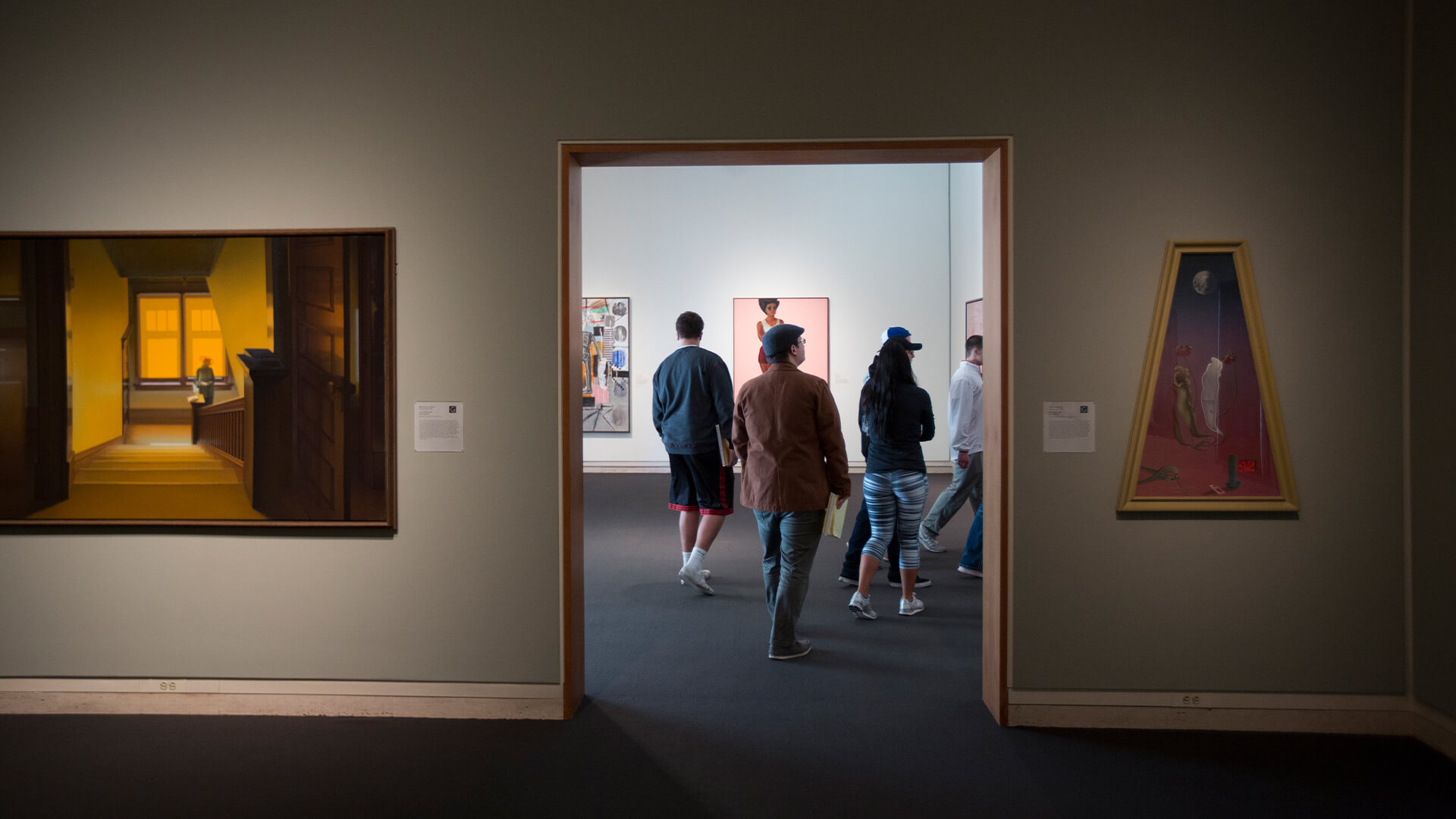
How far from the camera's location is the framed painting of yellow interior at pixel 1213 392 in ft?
10.0

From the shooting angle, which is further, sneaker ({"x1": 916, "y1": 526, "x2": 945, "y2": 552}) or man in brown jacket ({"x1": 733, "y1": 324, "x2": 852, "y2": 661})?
sneaker ({"x1": 916, "y1": 526, "x2": 945, "y2": 552})

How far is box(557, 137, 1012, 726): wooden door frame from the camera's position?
3119 millimetres

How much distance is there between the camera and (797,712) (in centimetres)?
324

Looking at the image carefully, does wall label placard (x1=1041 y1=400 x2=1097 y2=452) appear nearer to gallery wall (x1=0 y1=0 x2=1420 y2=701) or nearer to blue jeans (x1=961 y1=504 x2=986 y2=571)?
gallery wall (x1=0 y1=0 x2=1420 y2=701)

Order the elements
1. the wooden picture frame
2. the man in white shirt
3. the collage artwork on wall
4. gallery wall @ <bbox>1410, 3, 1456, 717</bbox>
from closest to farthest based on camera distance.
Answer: gallery wall @ <bbox>1410, 3, 1456, 717</bbox> < the man in white shirt < the wooden picture frame < the collage artwork on wall

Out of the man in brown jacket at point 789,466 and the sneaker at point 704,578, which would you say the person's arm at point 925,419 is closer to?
the man in brown jacket at point 789,466

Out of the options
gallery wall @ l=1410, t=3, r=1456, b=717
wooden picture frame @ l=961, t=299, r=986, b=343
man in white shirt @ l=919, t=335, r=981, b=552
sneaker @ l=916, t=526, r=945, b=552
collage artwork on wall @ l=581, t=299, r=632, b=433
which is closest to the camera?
gallery wall @ l=1410, t=3, r=1456, b=717

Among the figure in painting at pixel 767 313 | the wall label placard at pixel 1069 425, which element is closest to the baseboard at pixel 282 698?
the wall label placard at pixel 1069 425

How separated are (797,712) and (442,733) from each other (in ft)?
4.63

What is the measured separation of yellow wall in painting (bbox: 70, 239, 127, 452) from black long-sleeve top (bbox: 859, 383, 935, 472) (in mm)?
3462

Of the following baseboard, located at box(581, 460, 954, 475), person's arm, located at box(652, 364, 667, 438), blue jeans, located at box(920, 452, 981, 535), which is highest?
person's arm, located at box(652, 364, 667, 438)

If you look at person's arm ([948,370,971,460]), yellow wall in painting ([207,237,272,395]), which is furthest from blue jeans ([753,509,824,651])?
yellow wall in painting ([207,237,272,395])

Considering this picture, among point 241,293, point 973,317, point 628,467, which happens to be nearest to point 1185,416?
point 241,293

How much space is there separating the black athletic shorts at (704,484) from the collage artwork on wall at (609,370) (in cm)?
539
